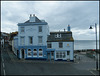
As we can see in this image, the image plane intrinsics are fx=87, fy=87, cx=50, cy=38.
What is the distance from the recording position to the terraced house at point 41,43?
20.9 metres

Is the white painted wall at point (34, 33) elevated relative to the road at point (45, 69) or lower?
elevated

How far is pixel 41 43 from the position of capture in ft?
70.6

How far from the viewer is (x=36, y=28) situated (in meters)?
21.6

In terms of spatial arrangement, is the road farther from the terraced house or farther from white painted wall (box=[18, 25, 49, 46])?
white painted wall (box=[18, 25, 49, 46])

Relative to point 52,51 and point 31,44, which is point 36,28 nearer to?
point 31,44

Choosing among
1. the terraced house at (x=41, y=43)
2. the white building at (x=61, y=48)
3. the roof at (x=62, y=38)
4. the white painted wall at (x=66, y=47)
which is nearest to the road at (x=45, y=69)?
the white painted wall at (x=66, y=47)

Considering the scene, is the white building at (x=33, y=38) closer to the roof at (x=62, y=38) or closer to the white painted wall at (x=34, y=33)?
the white painted wall at (x=34, y=33)

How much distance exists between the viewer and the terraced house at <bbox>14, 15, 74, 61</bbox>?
68.7ft

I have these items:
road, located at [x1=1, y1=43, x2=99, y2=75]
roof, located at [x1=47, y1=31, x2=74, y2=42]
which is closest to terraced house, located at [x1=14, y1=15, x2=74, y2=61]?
roof, located at [x1=47, y1=31, x2=74, y2=42]

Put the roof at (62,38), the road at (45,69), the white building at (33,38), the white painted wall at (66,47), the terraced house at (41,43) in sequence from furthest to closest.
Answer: the white building at (33,38), the roof at (62,38), the terraced house at (41,43), the white painted wall at (66,47), the road at (45,69)

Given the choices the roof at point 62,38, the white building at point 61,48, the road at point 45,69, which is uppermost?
the roof at point 62,38

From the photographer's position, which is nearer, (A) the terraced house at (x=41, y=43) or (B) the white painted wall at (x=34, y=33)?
(A) the terraced house at (x=41, y=43)

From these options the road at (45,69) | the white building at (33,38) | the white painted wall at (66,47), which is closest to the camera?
the road at (45,69)

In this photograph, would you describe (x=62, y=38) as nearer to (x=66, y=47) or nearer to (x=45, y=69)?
(x=66, y=47)
